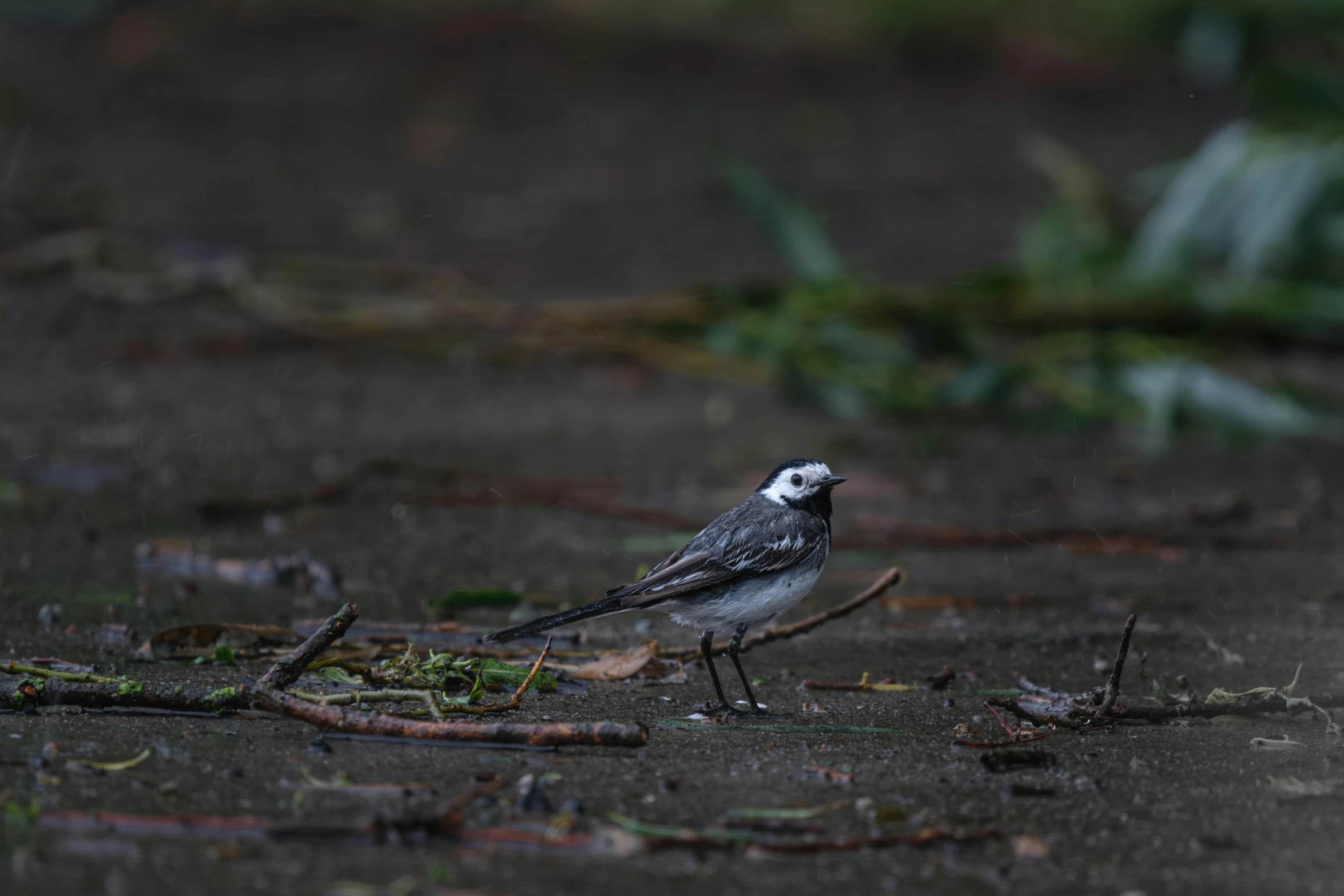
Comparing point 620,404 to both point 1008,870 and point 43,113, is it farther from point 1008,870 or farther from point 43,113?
point 43,113

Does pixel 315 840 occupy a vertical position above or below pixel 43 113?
below

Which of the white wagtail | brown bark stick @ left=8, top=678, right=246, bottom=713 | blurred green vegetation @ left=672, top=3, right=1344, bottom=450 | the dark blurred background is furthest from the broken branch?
blurred green vegetation @ left=672, top=3, right=1344, bottom=450

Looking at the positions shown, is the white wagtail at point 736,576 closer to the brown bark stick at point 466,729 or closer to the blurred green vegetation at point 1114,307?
the brown bark stick at point 466,729

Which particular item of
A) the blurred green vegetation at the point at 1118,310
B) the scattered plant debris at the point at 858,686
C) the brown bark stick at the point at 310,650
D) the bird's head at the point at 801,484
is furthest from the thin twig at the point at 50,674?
the blurred green vegetation at the point at 1118,310

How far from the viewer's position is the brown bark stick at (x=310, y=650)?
334cm

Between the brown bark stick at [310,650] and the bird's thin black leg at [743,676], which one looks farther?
the bird's thin black leg at [743,676]

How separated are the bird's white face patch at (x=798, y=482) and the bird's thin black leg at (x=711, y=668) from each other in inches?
21.2

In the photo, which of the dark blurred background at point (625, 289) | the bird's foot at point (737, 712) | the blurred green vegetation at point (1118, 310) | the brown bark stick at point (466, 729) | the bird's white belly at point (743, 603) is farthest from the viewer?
the blurred green vegetation at point (1118, 310)

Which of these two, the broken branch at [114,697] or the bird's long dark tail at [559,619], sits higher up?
the bird's long dark tail at [559,619]

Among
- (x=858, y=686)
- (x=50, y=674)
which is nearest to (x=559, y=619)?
(x=858, y=686)

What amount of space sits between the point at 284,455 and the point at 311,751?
4105mm

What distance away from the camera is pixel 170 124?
13.6m

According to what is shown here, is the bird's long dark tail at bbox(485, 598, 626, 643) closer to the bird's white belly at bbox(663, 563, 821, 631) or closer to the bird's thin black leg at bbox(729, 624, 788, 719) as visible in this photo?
the bird's white belly at bbox(663, 563, 821, 631)

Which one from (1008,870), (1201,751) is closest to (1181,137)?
(1201,751)
